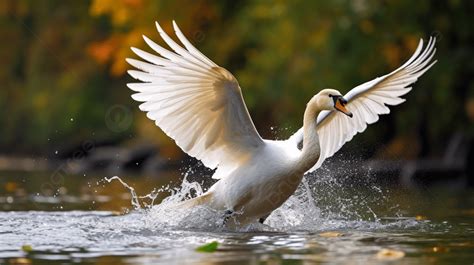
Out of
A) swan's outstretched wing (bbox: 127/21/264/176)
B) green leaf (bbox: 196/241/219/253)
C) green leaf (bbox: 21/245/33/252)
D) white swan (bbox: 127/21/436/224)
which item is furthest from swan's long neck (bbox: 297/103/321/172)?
green leaf (bbox: 21/245/33/252)

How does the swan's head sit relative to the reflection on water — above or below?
above

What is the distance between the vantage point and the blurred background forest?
20.8m

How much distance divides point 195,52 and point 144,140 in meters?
22.0

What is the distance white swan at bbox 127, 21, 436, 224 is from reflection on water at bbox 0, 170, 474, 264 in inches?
12.5

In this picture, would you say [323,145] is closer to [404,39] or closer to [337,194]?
[337,194]

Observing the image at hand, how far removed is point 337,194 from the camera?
49.7ft

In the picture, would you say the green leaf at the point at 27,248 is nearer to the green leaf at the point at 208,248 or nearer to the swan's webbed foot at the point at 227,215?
the green leaf at the point at 208,248

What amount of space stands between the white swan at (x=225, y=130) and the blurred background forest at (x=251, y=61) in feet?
34.3

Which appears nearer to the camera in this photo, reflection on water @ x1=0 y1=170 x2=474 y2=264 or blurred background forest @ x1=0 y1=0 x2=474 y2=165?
reflection on water @ x1=0 y1=170 x2=474 y2=264

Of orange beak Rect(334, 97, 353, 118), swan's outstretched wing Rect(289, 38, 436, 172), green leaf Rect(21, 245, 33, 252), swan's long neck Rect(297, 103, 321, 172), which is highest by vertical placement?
swan's outstretched wing Rect(289, 38, 436, 172)

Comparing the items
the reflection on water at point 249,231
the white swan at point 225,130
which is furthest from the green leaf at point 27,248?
the white swan at point 225,130

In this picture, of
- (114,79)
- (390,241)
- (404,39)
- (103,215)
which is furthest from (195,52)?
(114,79)

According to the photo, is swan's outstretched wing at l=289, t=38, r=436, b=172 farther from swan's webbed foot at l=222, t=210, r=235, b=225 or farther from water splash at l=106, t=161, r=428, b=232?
swan's webbed foot at l=222, t=210, r=235, b=225

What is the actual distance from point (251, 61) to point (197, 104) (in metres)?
14.2
